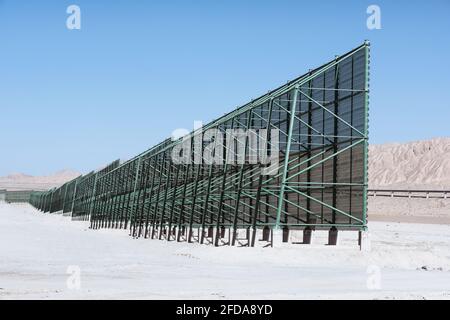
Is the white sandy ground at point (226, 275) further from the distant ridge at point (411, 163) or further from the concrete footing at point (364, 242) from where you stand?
the distant ridge at point (411, 163)

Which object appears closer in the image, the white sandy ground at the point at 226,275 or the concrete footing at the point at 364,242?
the white sandy ground at the point at 226,275

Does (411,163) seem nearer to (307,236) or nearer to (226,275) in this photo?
(307,236)

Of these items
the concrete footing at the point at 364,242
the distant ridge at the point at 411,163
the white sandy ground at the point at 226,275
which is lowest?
the white sandy ground at the point at 226,275

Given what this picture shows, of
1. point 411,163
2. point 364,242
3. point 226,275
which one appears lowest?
point 226,275

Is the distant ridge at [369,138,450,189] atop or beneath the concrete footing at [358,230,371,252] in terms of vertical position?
atop

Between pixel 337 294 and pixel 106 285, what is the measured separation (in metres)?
4.18

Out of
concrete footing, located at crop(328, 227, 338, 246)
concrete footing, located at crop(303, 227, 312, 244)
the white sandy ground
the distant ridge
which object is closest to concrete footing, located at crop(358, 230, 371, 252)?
the white sandy ground

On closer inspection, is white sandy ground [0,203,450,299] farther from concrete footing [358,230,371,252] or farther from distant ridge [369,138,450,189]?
distant ridge [369,138,450,189]

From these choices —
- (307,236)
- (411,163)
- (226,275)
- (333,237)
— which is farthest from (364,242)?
(411,163)

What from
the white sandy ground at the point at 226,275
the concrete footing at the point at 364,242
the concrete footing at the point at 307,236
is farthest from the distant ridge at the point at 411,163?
the white sandy ground at the point at 226,275

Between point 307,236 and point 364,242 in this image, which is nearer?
point 364,242

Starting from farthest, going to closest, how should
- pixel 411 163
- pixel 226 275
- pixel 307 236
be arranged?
pixel 411 163 → pixel 307 236 → pixel 226 275
